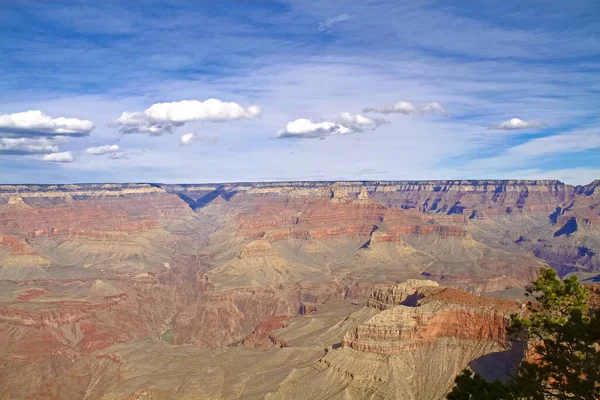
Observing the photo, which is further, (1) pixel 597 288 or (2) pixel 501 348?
(1) pixel 597 288

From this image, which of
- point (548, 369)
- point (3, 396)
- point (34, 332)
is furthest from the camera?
point (34, 332)

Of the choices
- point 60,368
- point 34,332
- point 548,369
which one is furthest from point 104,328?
point 548,369

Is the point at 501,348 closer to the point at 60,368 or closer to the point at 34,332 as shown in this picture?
the point at 60,368

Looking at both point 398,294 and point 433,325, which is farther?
point 398,294

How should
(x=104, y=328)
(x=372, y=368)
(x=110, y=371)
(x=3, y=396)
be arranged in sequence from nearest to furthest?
(x=372, y=368) → (x=3, y=396) → (x=110, y=371) → (x=104, y=328)

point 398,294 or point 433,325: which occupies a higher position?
point 433,325

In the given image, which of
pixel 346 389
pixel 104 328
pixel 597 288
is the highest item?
pixel 597 288

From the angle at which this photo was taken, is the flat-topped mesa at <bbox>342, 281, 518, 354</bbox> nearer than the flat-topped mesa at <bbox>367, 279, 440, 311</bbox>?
Yes

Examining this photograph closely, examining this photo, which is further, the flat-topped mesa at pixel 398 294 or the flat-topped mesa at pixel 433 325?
the flat-topped mesa at pixel 398 294
